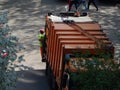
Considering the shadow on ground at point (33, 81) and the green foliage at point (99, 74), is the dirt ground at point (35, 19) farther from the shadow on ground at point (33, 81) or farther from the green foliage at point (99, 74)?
the green foliage at point (99, 74)

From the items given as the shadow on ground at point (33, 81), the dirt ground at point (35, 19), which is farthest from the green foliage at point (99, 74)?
the dirt ground at point (35, 19)

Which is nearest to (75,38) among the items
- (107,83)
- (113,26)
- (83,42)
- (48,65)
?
(83,42)

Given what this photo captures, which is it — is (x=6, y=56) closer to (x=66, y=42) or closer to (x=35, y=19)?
(x=66, y=42)

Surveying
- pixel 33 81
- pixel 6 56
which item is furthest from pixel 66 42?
pixel 6 56

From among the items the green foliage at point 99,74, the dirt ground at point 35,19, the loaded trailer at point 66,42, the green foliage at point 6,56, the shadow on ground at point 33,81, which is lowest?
the shadow on ground at point 33,81

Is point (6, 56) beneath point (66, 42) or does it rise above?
above

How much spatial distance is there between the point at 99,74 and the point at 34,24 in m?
12.3

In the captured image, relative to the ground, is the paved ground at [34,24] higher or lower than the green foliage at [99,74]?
lower

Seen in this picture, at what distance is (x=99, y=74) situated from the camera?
5883mm

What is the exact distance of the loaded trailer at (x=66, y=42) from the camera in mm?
8401

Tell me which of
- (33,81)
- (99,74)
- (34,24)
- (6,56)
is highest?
(6,56)

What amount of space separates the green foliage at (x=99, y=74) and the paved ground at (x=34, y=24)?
4.35 m

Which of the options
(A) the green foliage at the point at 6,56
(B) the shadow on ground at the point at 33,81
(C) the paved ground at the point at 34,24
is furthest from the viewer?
(C) the paved ground at the point at 34,24

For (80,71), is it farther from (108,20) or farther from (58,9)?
(58,9)
